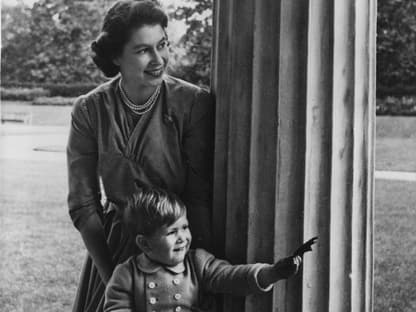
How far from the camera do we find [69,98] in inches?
115

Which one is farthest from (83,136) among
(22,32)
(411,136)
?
(411,136)

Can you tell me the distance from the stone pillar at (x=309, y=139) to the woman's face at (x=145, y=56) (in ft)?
0.59

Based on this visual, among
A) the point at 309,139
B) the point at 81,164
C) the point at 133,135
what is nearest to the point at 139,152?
the point at 133,135

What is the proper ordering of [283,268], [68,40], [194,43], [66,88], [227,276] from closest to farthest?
[283,268]
[227,276]
[68,40]
[194,43]
[66,88]

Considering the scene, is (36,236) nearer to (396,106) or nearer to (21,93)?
(21,93)

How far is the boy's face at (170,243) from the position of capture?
1535 mm

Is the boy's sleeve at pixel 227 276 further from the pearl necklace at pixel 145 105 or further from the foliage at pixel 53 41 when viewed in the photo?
the foliage at pixel 53 41

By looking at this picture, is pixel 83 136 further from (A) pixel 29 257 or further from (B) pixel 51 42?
(A) pixel 29 257

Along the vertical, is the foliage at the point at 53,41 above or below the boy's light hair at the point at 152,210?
above

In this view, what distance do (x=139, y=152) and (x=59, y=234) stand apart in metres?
2.51

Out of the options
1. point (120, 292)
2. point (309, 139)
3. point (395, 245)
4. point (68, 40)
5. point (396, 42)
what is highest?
point (396, 42)

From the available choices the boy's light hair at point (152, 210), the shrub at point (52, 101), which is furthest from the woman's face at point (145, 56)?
the shrub at point (52, 101)

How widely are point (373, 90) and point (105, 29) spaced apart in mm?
648

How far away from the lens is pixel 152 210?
154cm
